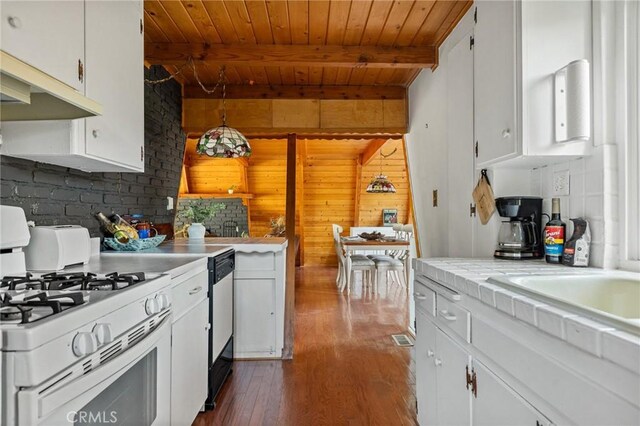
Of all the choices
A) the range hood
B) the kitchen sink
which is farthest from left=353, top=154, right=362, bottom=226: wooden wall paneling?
the range hood

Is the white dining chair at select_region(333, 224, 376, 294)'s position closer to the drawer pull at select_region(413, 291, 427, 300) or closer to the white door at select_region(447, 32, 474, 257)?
the white door at select_region(447, 32, 474, 257)

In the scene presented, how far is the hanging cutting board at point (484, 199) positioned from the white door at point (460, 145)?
126mm

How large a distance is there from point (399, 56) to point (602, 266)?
6.50ft

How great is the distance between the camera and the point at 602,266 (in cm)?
152

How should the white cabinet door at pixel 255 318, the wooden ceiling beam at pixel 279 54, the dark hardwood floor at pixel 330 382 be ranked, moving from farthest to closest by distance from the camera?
the white cabinet door at pixel 255 318
the wooden ceiling beam at pixel 279 54
the dark hardwood floor at pixel 330 382

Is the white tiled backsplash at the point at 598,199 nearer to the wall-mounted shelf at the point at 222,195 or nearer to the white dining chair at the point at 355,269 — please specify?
the white dining chair at the point at 355,269

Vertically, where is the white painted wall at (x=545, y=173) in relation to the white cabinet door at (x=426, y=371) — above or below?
above

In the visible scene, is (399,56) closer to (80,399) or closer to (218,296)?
(218,296)

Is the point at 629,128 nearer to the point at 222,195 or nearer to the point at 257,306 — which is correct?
the point at 257,306

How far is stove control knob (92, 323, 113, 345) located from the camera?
37.3 inches

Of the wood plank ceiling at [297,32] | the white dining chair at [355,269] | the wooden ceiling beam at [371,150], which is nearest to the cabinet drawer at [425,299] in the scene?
the wood plank ceiling at [297,32]

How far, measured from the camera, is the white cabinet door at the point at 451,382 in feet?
4.48

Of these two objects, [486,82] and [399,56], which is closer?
[486,82]

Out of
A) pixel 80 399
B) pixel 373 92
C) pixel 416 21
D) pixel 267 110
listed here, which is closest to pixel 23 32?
pixel 80 399
